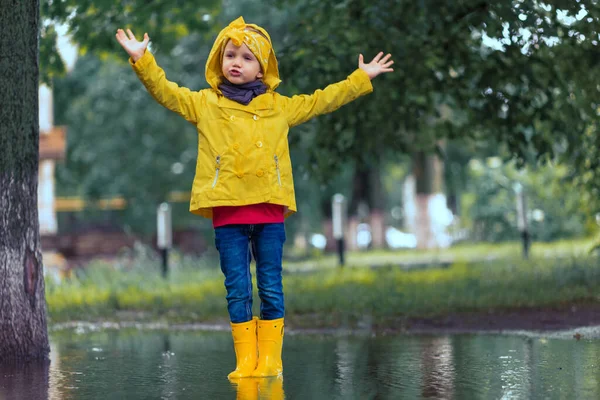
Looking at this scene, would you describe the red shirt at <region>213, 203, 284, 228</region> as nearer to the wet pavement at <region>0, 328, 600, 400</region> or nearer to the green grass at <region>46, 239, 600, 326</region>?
the wet pavement at <region>0, 328, 600, 400</region>

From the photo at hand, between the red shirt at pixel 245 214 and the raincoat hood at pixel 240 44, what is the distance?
65 centimetres

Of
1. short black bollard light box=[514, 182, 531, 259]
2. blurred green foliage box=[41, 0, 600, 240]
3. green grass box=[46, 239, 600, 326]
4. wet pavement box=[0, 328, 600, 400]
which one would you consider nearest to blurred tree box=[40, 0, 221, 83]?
blurred green foliage box=[41, 0, 600, 240]

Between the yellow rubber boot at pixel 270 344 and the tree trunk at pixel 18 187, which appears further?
the tree trunk at pixel 18 187

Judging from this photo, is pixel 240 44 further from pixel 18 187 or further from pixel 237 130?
pixel 18 187

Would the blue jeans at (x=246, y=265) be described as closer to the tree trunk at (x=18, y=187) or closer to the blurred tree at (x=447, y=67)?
the tree trunk at (x=18, y=187)

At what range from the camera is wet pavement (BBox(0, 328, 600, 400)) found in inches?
207

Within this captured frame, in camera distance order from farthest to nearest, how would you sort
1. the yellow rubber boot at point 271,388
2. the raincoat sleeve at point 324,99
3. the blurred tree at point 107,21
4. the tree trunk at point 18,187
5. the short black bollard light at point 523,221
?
the short black bollard light at point 523,221 < the blurred tree at point 107,21 < the tree trunk at point 18,187 < the raincoat sleeve at point 324,99 < the yellow rubber boot at point 271,388

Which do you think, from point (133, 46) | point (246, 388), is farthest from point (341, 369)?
point (133, 46)

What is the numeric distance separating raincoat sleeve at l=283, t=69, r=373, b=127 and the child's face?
0.88ft

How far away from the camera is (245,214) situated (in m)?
5.91

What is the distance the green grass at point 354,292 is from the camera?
1060 centimetres

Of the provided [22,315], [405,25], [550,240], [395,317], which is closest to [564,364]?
[22,315]

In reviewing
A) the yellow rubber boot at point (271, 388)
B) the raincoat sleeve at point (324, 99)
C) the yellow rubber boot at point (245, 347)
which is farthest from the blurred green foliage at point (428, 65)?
the yellow rubber boot at point (271, 388)

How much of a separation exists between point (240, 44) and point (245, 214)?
2.99 feet
